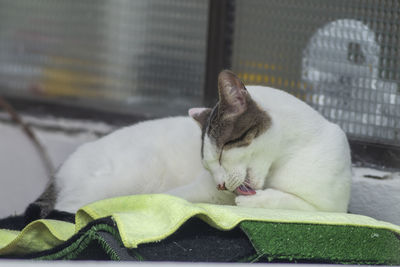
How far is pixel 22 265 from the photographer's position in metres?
0.83

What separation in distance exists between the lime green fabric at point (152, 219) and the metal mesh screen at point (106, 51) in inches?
43.2

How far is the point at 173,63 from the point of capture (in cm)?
262

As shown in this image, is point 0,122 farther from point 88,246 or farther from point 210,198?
point 88,246

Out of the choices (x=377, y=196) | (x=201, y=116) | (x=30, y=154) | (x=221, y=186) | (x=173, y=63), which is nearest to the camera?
(x=221, y=186)

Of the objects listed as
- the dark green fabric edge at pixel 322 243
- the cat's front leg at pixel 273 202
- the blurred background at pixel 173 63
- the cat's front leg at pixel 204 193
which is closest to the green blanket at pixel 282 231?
the dark green fabric edge at pixel 322 243

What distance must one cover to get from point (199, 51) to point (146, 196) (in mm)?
1141

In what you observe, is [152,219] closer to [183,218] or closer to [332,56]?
[183,218]

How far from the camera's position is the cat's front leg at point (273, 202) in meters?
1.57

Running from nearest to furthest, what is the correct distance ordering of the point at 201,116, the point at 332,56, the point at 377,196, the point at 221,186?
1. the point at 221,186
2. the point at 201,116
3. the point at 377,196
4. the point at 332,56

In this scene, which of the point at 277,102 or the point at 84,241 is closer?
the point at 84,241

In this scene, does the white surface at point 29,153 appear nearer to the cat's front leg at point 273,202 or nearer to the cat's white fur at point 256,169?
the cat's white fur at point 256,169

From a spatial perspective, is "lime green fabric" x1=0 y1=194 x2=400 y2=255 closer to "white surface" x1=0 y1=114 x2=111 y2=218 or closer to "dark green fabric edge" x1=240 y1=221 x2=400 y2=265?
"dark green fabric edge" x1=240 y1=221 x2=400 y2=265

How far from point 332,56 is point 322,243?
102 centimetres

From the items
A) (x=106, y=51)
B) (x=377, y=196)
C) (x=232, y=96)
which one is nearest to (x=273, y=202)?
(x=232, y=96)
